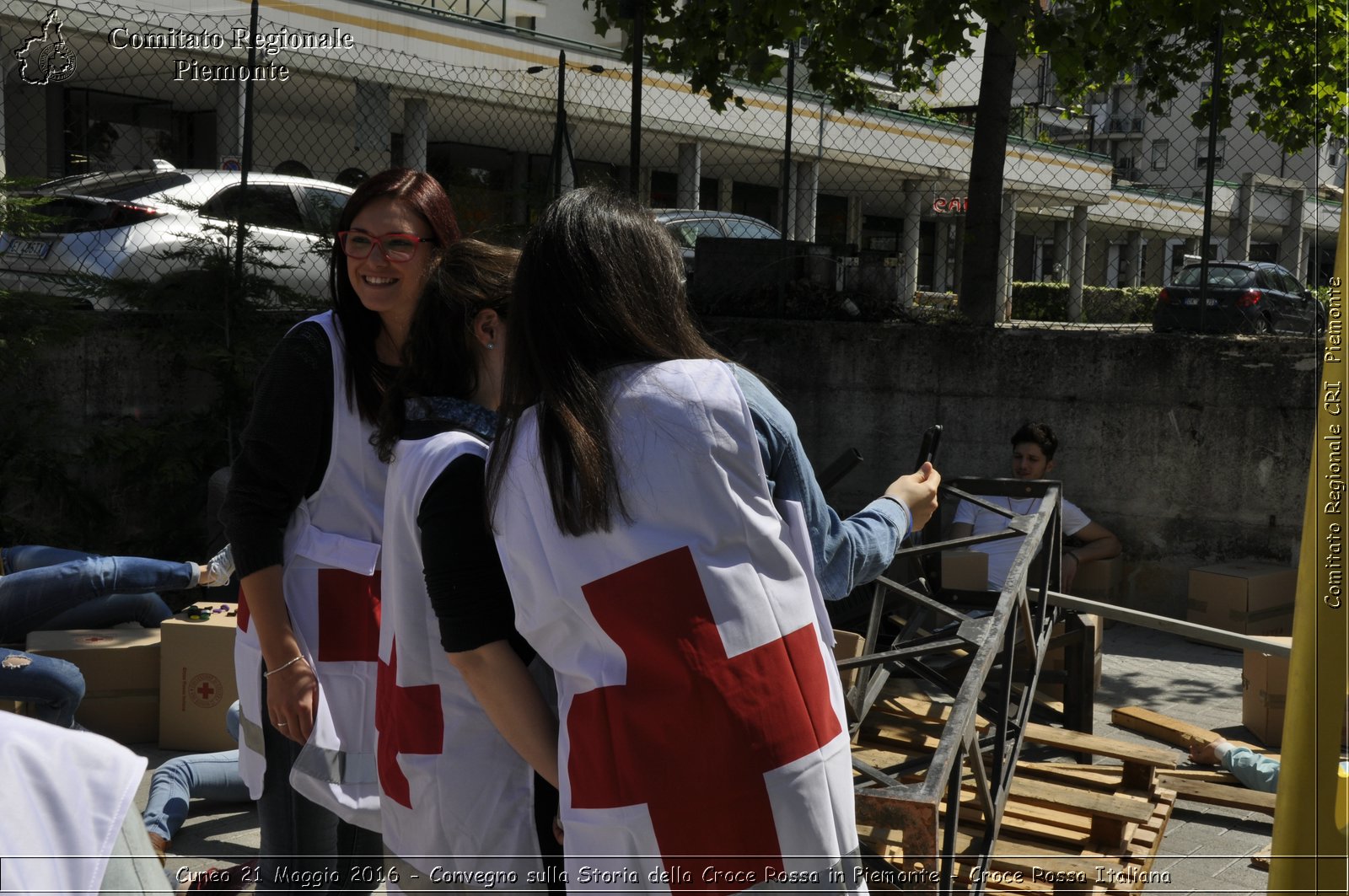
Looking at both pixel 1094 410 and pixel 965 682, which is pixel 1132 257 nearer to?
pixel 1094 410

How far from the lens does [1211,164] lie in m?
7.02

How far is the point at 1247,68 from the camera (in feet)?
27.9

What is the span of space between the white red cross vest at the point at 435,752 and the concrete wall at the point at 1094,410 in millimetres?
5465

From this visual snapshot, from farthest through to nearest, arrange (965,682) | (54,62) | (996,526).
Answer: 1. (54,62)
2. (996,526)
3. (965,682)

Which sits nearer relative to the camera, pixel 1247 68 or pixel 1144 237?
pixel 1247 68

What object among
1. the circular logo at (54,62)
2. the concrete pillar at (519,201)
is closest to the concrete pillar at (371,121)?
Answer: the circular logo at (54,62)

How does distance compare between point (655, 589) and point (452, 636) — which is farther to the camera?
point (452, 636)

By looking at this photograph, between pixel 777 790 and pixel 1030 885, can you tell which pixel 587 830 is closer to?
pixel 777 790

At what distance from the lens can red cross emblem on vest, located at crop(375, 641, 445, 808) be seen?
1782 mm

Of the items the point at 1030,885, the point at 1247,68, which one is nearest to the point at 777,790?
the point at 1030,885

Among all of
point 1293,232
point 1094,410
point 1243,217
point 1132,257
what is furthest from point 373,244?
point 1132,257

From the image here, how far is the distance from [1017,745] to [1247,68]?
6701 millimetres

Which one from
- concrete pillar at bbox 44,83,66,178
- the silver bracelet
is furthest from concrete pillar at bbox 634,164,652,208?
concrete pillar at bbox 44,83,66,178

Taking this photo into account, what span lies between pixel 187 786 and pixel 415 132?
47.7 feet
